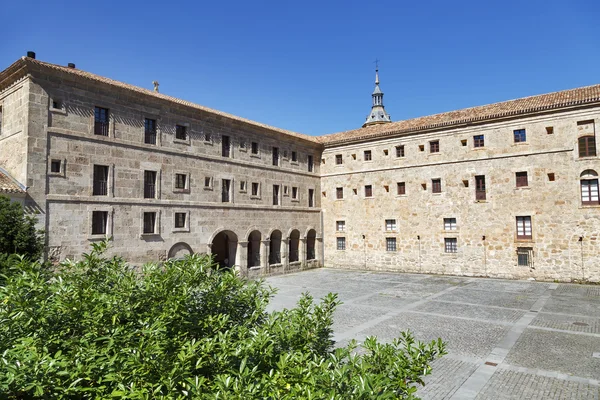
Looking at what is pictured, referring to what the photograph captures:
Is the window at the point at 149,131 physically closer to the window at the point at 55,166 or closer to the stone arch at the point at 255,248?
the window at the point at 55,166

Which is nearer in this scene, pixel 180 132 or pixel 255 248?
pixel 180 132

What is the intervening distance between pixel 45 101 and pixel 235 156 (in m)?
11.6

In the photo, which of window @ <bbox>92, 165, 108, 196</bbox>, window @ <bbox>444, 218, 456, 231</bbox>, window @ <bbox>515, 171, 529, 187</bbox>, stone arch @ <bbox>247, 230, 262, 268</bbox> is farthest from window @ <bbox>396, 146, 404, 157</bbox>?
window @ <bbox>92, 165, 108, 196</bbox>

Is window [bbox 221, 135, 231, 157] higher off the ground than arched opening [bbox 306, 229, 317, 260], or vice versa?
window [bbox 221, 135, 231, 157]

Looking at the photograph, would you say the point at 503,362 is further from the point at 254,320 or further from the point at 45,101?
the point at 45,101

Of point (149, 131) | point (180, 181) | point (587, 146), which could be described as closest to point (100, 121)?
point (149, 131)

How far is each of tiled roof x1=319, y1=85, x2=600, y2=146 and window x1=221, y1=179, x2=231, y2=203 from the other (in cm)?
1108

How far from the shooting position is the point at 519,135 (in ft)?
82.5

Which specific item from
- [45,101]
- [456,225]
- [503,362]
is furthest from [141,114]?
[456,225]

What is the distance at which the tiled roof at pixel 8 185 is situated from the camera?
606 inches

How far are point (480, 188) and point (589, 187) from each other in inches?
238

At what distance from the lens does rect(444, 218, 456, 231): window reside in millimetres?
27234

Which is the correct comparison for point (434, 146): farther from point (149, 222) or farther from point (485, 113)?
point (149, 222)

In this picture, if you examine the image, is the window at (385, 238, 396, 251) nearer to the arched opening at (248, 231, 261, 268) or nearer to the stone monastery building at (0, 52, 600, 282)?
the stone monastery building at (0, 52, 600, 282)
